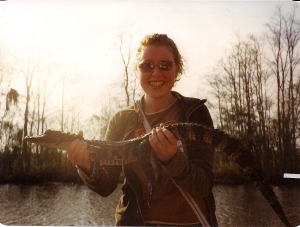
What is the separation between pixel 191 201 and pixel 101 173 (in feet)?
2.75

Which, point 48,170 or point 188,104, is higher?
point 188,104

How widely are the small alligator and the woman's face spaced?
1.32ft

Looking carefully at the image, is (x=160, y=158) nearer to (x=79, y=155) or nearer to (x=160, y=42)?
(x=79, y=155)

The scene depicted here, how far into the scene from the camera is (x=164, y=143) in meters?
1.99

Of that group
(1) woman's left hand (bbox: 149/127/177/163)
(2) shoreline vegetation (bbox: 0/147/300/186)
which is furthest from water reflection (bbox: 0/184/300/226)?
(1) woman's left hand (bbox: 149/127/177/163)

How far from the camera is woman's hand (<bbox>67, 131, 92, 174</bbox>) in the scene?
2.25 m

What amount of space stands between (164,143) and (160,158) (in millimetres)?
155

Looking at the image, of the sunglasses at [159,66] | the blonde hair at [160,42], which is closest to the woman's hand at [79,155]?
the sunglasses at [159,66]

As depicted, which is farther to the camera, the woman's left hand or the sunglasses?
the sunglasses

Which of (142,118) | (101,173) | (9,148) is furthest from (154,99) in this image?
(9,148)

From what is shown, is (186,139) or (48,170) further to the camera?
(48,170)

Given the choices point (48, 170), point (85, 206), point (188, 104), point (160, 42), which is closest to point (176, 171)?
point (188, 104)

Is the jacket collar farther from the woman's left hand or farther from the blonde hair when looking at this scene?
the blonde hair

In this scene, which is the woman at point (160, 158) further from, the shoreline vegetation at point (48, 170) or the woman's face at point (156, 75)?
the shoreline vegetation at point (48, 170)
